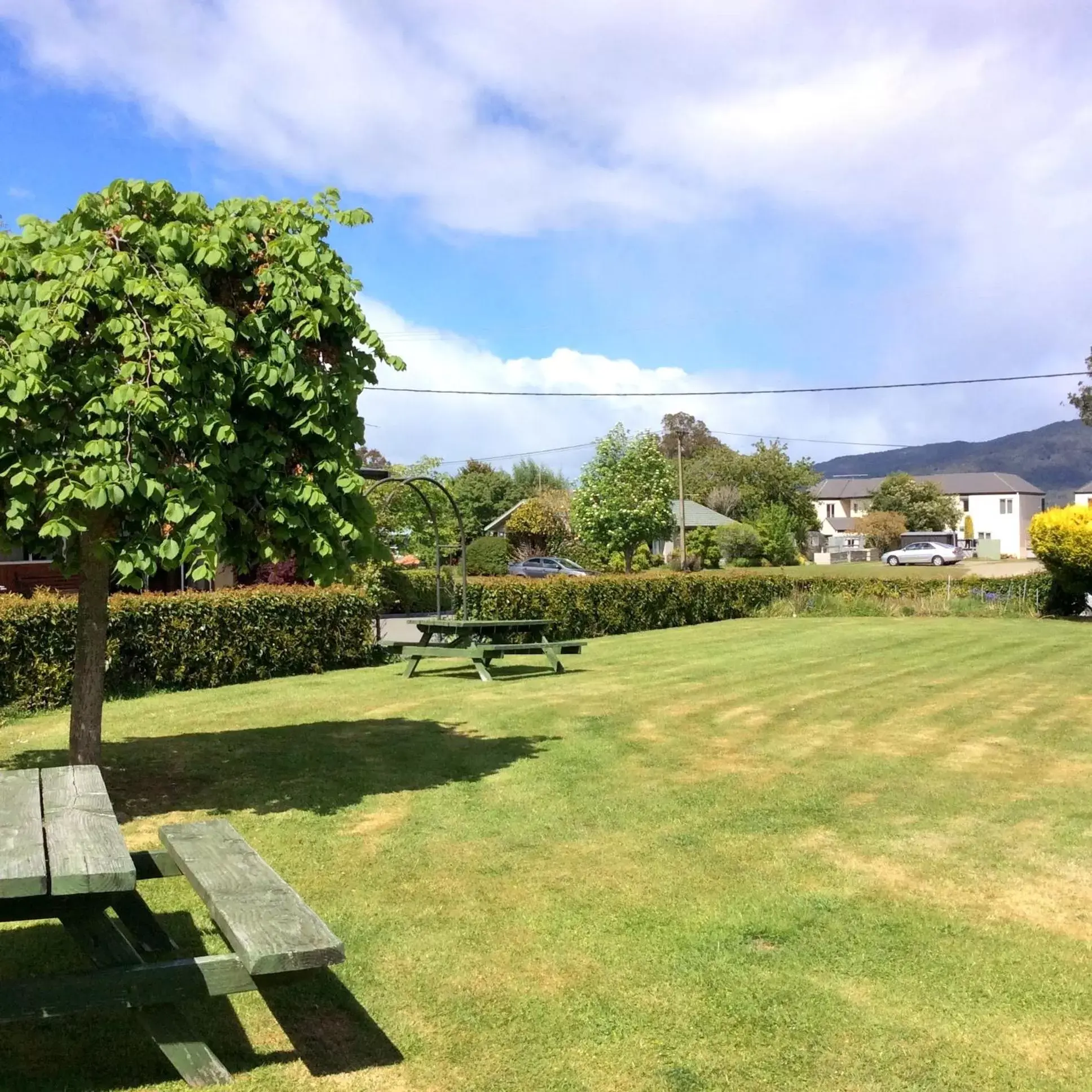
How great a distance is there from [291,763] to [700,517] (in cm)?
5978

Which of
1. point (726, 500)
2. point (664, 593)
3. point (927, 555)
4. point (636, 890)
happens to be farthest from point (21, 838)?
point (726, 500)

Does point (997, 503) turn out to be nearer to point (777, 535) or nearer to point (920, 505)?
point (920, 505)

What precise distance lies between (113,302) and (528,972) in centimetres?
425

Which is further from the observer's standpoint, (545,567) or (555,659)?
(545,567)

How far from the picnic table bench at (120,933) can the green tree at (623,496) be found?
35.6 metres

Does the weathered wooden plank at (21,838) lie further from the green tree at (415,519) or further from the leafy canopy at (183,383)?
the green tree at (415,519)

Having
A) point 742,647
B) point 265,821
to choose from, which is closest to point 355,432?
point 265,821

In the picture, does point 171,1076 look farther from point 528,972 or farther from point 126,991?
point 528,972

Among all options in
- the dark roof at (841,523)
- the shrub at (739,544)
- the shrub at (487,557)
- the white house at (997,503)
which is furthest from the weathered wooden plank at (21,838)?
the dark roof at (841,523)

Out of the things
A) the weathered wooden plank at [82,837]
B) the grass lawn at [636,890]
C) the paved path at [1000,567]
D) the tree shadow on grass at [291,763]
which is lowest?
the grass lawn at [636,890]

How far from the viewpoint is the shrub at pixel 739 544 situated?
6169cm

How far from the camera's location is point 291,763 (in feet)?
26.3

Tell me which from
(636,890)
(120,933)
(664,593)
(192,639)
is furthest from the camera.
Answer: (664,593)

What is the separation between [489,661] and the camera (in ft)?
45.6
